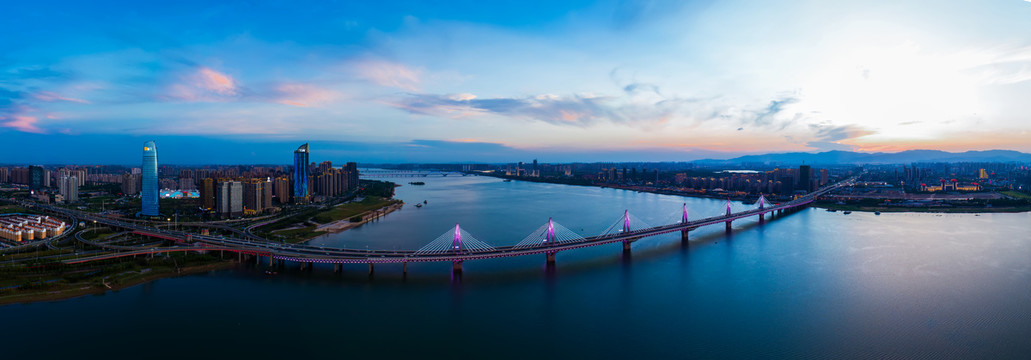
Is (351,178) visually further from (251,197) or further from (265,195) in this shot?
(251,197)

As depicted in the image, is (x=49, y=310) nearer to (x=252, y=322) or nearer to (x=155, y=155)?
(x=252, y=322)

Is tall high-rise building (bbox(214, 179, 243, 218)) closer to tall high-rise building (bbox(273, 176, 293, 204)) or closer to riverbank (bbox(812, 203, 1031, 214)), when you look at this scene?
tall high-rise building (bbox(273, 176, 293, 204))

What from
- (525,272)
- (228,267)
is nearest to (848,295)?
(525,272)

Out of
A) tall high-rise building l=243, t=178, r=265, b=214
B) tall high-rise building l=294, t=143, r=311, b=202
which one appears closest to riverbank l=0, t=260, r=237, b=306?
tall high-rise building l=243, t=178, r=265, b=214

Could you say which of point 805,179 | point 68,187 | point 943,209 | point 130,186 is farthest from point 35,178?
point 943,209

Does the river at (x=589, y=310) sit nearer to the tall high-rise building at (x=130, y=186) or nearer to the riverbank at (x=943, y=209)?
the riverbank at (x=943, y=209)

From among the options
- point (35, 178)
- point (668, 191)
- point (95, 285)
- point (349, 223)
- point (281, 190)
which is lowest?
point (95, 285)

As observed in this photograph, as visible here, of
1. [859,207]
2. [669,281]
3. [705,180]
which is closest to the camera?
[669,281]
